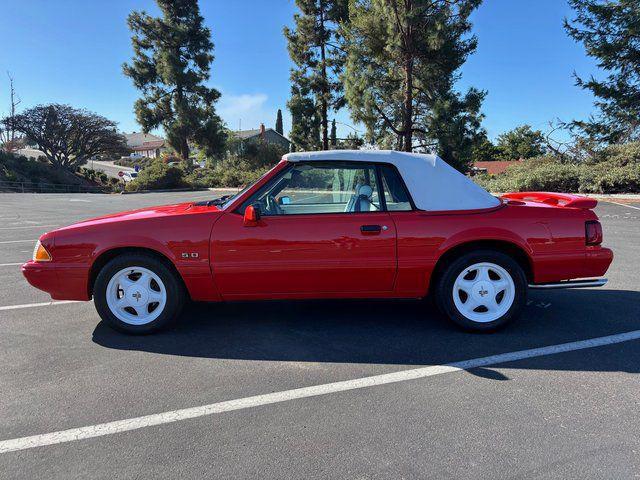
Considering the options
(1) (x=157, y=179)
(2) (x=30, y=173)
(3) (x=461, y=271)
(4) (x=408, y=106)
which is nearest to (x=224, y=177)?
(1) (x=157, y=179)

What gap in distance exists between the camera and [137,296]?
3857mm

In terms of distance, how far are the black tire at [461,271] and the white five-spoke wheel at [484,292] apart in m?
0.03

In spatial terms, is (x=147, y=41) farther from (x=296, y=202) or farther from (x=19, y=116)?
(x=296, y=202)

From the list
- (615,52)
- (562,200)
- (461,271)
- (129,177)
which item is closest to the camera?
(461,271)

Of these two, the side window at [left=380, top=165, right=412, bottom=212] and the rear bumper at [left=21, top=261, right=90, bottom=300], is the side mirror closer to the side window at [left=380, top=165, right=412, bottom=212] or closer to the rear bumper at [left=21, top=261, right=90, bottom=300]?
the side window at [left=380, top=165, right=412, bottom=212]

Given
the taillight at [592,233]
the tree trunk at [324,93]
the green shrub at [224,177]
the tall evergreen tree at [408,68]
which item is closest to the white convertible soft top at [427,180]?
the taillight at [592,233]

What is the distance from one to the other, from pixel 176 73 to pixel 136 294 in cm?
3663

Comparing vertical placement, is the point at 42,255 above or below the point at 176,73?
below

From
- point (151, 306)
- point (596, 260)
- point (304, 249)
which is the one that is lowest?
point (151, 306)

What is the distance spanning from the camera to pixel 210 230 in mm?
3678

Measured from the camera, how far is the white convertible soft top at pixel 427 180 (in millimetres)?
3809

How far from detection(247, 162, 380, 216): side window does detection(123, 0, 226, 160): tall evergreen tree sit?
119 ft

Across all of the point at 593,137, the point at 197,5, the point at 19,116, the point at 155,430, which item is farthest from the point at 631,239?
the point at 19,116

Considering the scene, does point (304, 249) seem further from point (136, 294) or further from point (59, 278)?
point (59, 278)
